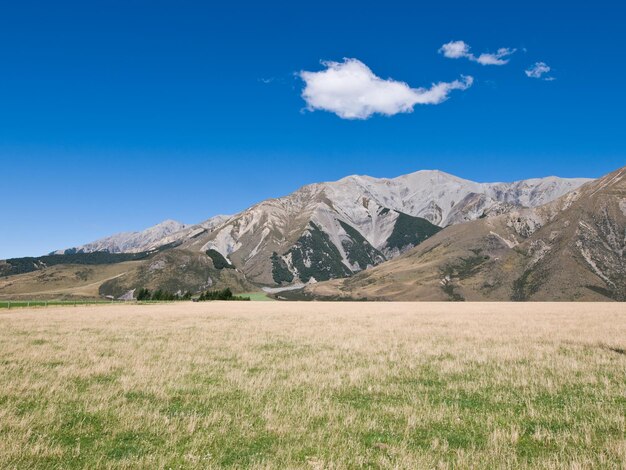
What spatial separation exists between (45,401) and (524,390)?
1652cm

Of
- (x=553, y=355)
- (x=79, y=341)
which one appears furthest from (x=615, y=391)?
(x=79, y=341)

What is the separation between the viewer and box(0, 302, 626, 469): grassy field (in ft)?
30.2

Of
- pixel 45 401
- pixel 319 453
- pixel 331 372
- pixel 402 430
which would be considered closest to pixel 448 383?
pixel 331 372

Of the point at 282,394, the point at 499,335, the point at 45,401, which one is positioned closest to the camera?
the point at 45,401

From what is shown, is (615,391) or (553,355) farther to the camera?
(553,355)

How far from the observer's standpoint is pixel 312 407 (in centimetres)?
1276

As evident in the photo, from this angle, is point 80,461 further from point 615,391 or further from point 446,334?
point 446,334

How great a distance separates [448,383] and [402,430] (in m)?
6.09

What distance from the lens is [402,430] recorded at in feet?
36.1

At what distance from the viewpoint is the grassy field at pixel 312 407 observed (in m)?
9.22

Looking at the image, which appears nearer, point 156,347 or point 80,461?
point 80,461

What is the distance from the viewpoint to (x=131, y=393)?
1455 centimetres

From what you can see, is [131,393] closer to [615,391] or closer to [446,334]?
[615,391]

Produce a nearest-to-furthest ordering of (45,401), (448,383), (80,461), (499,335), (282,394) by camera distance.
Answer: (80,461), (45,401), (282,394), (448,383), (499,335)
